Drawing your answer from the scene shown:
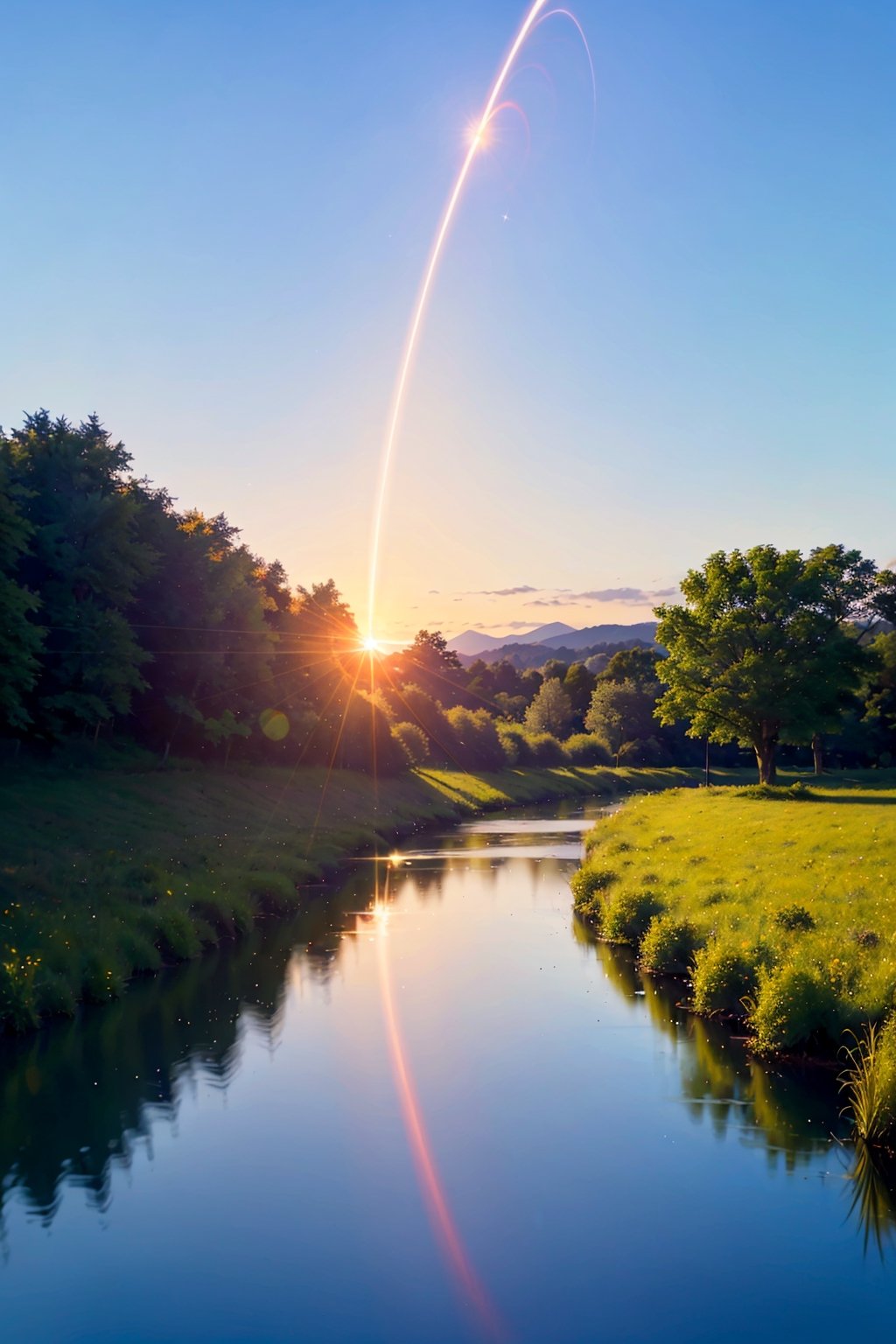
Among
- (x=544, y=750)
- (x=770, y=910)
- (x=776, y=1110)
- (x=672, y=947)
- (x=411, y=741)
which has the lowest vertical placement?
(x=776, y=1110)

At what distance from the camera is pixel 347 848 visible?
55.0 metres

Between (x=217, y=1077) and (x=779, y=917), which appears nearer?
(x=217, y=1077)

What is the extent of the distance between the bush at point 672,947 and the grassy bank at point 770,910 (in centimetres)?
3

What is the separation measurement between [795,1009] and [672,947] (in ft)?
24.2

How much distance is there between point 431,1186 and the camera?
1555 centimetres

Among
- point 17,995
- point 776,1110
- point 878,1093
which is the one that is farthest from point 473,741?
point 878,1093

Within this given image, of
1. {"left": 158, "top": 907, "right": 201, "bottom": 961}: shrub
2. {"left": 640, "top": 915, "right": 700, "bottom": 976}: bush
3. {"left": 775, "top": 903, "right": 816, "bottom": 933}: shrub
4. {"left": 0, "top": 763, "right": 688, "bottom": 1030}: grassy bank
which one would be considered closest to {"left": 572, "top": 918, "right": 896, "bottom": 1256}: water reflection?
{"left": 640, "top": 915, "right": 700, "bottom": 976}: bush

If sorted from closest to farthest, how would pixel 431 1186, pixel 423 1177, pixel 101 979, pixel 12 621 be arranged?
1. pixel 431 1186
2. pixel 423 1177
3. pixel 101 979
4. pixel 12 621

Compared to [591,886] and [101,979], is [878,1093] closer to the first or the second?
[101,979]

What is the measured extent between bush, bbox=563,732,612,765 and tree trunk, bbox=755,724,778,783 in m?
71.6

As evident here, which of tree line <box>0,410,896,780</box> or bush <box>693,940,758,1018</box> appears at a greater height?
tree line <box>0,410,896,780</box>

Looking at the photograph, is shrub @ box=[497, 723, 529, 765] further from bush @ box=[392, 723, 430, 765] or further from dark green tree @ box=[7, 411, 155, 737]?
dark green tree @ box=[7, 411, 155, 737]

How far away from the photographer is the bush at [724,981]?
22859mm

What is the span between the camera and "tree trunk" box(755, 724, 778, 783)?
5922cm
